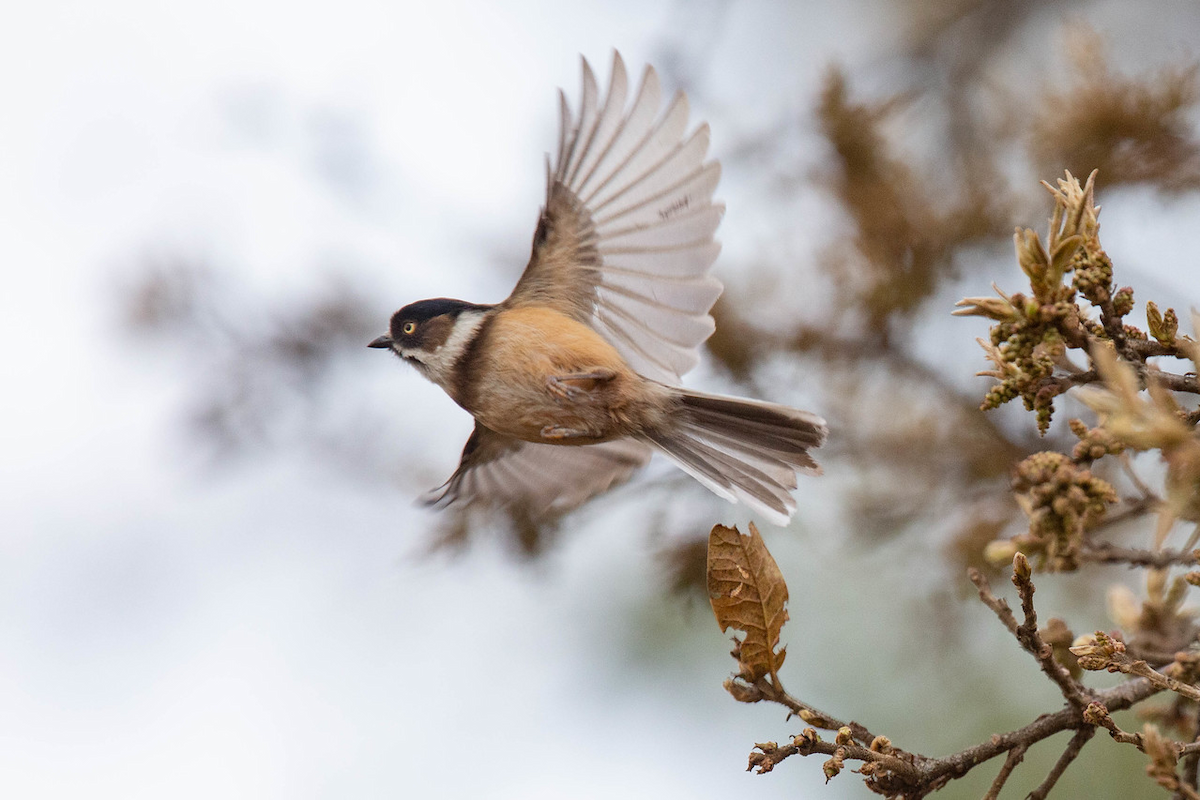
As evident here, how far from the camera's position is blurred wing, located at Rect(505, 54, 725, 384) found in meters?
2.29

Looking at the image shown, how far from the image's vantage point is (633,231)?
97.4 inches

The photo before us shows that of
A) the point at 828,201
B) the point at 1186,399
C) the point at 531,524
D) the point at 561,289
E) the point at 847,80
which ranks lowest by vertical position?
the point at 1186,399

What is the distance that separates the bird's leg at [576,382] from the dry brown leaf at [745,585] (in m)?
0.91

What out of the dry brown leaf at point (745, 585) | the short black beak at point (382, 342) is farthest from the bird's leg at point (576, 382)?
the dry brown leaf at point (745, 585)

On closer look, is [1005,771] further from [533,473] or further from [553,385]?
[533,473]

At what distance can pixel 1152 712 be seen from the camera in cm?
167

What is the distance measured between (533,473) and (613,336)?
43cm

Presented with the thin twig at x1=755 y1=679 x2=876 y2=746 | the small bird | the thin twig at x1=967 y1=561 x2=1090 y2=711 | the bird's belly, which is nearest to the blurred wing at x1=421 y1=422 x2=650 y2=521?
the small bird

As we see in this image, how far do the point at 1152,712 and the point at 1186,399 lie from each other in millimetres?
514

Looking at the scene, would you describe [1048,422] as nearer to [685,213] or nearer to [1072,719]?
[1072,719]

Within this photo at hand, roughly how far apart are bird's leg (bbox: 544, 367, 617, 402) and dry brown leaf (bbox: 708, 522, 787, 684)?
91 centimetres

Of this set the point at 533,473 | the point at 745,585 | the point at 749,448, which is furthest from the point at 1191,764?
the point at 533,473

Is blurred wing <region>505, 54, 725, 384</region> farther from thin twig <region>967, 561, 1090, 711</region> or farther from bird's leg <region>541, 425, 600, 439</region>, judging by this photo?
thin twig <region>967, 561, 1090, 711</region>

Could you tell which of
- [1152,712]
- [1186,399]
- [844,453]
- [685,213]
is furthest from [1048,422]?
[844,453]
